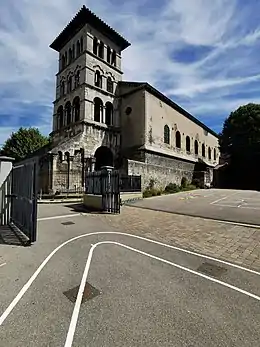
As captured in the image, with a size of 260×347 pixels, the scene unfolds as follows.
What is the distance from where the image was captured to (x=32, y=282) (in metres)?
4.00

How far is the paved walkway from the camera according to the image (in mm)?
5566

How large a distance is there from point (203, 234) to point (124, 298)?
4.81 m

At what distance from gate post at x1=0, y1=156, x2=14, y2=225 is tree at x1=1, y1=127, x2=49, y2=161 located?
32379 millimetres

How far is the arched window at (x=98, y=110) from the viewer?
27.4m

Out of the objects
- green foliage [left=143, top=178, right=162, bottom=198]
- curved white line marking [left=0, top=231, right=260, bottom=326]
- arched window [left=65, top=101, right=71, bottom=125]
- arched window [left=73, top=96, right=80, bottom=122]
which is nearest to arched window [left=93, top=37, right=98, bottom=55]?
arched window [left=73, top=96, right=80, bottom=122]

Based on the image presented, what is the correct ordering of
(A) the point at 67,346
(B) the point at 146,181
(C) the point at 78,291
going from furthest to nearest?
(B) the point at 146,181
(C) the point at 78,291
(A) the point at 67,346

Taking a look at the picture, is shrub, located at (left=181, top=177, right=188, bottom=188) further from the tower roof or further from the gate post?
the gate post

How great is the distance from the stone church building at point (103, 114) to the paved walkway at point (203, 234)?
12344 mm

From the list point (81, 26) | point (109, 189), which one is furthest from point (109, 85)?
point (109, 189)

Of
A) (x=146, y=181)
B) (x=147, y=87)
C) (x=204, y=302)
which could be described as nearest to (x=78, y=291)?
(x=204, y=302)

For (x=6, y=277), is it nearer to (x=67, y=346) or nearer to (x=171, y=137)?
(x=67, y=346)

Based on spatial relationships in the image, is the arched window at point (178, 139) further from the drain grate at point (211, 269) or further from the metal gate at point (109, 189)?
the drain grate at point (211, 269)

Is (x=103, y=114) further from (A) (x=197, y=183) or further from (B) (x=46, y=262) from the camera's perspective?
(B) (x=46, y=262)

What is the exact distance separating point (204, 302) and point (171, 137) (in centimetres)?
2932
